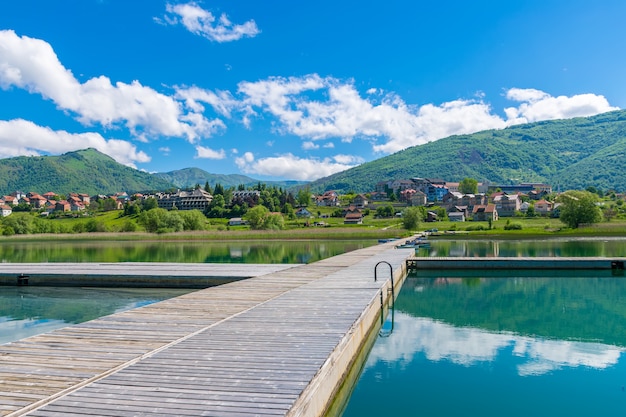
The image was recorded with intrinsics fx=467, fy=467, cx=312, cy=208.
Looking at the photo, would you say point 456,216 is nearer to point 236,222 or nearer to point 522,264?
point 236,222

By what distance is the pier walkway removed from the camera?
269 inches

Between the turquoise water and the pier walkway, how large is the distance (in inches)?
60.4

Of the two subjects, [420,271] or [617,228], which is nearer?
[420,271]

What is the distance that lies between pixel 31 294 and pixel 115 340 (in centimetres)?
2029

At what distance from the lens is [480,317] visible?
19719 mm

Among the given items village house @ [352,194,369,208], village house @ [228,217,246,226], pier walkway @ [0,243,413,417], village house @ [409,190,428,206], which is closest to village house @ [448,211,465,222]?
village house @ [409,190,428,206]

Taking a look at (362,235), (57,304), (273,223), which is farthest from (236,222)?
(57,304)

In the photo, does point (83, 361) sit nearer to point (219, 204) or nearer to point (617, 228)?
point (617, 228)

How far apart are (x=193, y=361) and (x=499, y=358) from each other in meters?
9.55

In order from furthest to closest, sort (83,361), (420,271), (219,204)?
(219,204)
(420,271)
(83,361)

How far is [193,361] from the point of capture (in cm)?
893

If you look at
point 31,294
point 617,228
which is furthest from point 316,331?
point 617,228

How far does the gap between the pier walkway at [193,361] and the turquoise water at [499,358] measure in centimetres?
153

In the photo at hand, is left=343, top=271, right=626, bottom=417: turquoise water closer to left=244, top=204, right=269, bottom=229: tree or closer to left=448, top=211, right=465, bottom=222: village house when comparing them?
left=244, top=204, right=269, bottom=229: tree
